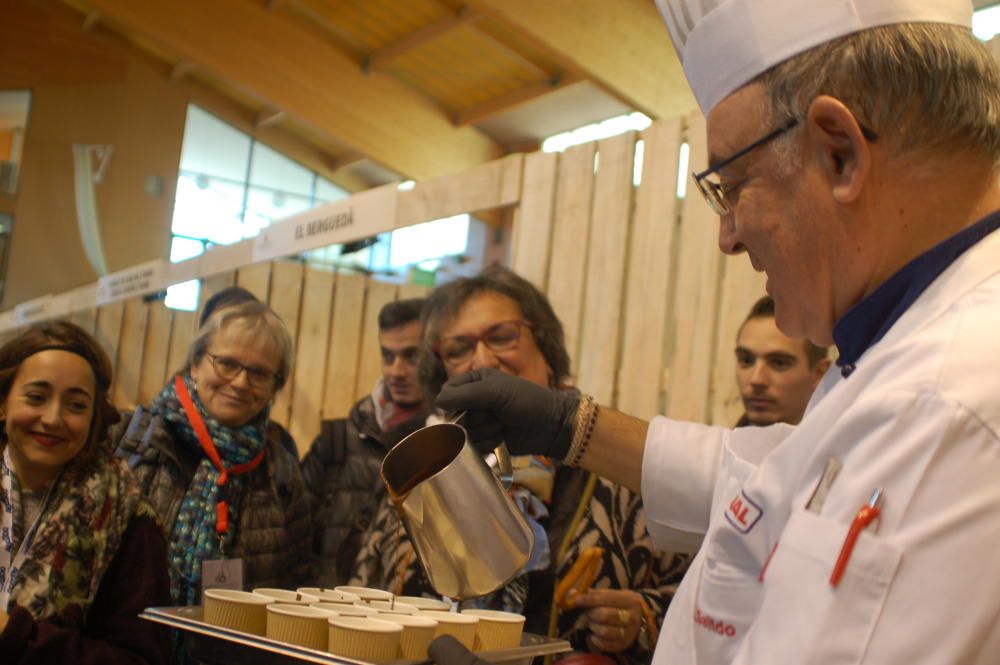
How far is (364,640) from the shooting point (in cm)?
109

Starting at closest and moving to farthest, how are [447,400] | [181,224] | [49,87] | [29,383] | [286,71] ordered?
1. [447,400]
2. [29,383]
3. [49,87]
4. [181,224]
5. [286,71]

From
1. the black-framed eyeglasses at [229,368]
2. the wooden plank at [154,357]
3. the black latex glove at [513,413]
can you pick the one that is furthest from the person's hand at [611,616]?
the wooden plank at [154,357]

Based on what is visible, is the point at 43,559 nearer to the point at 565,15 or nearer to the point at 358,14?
the point at 565,15

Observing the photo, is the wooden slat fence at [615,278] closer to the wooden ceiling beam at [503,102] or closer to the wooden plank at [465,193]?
the wooden plank at [465,193]

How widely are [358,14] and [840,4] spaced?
20.8 ft

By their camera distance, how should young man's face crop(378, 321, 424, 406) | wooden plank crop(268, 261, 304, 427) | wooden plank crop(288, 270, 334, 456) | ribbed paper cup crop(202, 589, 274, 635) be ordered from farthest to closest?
wooden plank crop(288, 270, 334, 456)
wooden plank crop(268, 261, 304, 427)
young man's face crop(378, 321, 424, 406)
ribbed paper cup crop(202, 589, 274, 635)

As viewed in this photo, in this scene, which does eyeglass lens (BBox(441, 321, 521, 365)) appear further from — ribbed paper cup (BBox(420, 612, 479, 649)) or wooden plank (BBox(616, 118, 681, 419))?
ribbed paper cup (BBox(420, 612, 479, 649))

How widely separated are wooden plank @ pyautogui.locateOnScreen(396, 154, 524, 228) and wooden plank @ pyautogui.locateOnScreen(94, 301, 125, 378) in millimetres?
868

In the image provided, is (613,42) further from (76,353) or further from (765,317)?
(76,353)

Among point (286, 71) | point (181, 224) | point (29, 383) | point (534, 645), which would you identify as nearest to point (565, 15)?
point (286, 71)

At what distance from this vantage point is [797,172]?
89 cm

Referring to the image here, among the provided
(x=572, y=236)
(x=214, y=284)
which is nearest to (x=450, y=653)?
(x=572, y=236)

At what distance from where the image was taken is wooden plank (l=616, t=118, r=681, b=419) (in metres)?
2.66

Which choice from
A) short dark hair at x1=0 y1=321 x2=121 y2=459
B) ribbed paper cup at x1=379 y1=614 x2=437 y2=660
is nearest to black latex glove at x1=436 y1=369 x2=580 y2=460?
ribbed paper cup at x1=379 y1=614 x2=437 y2=660
